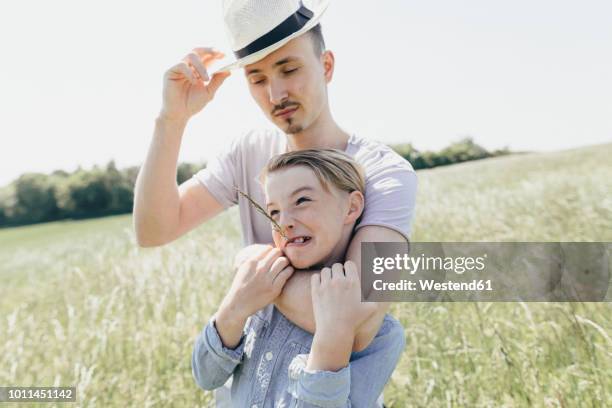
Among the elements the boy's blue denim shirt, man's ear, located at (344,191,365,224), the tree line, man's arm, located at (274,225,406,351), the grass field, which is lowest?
the tree line

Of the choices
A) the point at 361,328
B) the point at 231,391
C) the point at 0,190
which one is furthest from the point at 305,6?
the point at 0,190

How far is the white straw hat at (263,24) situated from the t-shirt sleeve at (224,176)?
46cm

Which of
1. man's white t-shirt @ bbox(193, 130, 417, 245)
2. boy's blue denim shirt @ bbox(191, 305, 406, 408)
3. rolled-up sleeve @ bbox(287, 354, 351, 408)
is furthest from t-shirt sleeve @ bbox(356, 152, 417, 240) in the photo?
rolled-up sleeve @ bbox(287, 354, 351, 408)

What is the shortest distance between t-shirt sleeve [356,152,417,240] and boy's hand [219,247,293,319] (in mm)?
306

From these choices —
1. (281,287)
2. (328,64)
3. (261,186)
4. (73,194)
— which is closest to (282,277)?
(281,287)

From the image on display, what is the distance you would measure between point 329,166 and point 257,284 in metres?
0.46

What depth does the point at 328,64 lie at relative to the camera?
253cm

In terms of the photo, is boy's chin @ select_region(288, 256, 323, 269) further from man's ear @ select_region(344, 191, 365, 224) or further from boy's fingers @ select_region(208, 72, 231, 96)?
boy's fingers @ select_region(208, 72, 231, 96)

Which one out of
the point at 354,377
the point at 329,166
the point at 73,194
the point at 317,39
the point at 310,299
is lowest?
the point at 73,194

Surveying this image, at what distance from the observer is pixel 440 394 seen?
304 cm

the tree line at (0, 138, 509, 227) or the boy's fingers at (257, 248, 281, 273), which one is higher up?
the boy's fingers at (257, 248, 281, 273)

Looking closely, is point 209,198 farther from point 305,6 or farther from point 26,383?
point 26,383

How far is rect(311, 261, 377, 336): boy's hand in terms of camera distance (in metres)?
1.77

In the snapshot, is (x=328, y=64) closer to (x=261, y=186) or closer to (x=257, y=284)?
(x=261, y=186)
